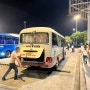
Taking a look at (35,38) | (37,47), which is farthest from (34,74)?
(35,38)

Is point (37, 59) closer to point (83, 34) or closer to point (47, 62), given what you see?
point (47, 62)

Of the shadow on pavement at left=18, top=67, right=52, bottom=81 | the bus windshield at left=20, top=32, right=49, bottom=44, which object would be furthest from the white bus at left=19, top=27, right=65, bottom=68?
the shadow on pavement at left=18, top=67, right=52, bottom=81

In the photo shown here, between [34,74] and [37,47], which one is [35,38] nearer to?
[37,47]

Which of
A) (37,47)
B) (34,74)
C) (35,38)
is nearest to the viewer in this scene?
(34,74)

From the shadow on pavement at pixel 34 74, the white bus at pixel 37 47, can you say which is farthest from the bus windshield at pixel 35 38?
the shadow on pavement at pixel 34 74

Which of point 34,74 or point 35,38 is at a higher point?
point 35,38

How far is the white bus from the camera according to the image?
37.7 feet

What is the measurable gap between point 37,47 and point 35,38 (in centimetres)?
76

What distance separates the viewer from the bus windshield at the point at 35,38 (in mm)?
12027

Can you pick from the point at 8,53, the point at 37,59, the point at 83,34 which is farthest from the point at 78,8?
the point at 83,34

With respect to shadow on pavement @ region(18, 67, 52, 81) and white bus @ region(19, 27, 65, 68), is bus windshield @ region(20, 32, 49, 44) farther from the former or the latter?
shadow on pavement @ region(18, 67, 52, 81)

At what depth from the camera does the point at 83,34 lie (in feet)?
265

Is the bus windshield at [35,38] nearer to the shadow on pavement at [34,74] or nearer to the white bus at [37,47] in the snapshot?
the white bus at [37,47]

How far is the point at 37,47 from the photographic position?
39.0 feet
